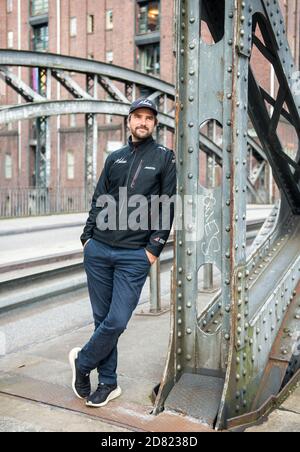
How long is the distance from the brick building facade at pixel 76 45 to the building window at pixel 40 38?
78 mm

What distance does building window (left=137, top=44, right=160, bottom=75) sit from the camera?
37.7 metres

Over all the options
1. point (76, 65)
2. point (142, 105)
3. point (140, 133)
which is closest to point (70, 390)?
point (140, 133)

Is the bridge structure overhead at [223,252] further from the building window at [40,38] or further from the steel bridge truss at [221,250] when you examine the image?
the building window at [40,38]

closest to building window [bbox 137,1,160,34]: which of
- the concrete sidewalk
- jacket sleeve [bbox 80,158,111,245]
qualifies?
the concrete sidewalk

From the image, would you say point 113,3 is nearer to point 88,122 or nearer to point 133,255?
point 88,122

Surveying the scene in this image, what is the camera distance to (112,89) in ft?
64.8

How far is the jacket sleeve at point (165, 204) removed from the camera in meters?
3.40

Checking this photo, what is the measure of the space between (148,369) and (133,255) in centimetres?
122

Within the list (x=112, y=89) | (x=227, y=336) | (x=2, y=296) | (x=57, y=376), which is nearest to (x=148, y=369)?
(x=57, y=376)

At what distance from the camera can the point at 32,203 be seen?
2156 centimetres

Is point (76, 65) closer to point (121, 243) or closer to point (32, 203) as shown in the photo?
point (32, 203)

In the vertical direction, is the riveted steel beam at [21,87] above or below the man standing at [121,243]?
A: above

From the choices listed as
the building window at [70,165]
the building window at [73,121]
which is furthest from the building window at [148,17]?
the building window at [70,165]

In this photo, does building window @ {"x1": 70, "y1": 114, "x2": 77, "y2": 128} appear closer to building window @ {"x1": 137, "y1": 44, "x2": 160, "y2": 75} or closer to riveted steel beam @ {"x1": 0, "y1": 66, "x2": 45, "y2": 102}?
building window @ {"x1": 137, "y1": 44, "x2": 160, "y2": 75}
